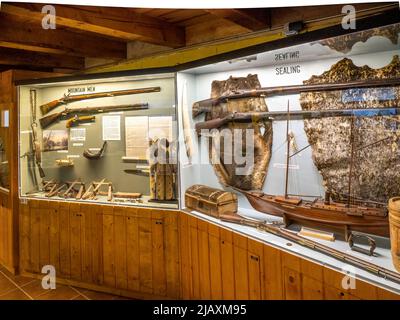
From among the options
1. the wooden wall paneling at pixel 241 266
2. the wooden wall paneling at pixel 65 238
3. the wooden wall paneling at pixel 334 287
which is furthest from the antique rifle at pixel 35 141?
the wooden wall paneling at pixel 334 287

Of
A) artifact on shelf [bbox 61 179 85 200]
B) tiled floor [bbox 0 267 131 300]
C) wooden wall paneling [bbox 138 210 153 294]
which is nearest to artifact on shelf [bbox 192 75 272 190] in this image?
wooden wall paneling [bbox 138 210 153 294]

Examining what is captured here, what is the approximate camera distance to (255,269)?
222 centimetres

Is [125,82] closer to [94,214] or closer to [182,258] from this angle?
[94,214]

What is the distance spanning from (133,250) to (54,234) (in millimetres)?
1026

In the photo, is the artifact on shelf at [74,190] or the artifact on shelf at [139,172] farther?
the artifact on shelf at [74,190]

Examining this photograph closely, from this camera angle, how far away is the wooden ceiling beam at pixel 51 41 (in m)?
3.05

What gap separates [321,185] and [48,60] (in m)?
3.85

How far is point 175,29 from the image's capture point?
3.45 m

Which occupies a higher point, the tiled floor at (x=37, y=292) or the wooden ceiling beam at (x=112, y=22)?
the wooden ceiling beam at (x=112, y=22)

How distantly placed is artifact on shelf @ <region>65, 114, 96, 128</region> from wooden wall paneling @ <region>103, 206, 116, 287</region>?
973 millimetres

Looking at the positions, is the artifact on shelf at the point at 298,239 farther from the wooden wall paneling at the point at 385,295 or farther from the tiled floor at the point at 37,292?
the tiled floor at the point at 37,292

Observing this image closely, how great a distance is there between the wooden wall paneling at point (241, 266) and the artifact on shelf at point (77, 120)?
2075 millimetres

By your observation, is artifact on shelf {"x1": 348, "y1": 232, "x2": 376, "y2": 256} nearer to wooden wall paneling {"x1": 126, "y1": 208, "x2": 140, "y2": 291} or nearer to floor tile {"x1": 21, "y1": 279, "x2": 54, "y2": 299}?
wooden wall paneling {"x1": 126, "y1": 208, "x2": 140, "y2": 291}

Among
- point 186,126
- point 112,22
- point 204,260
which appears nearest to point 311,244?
point 204,260
